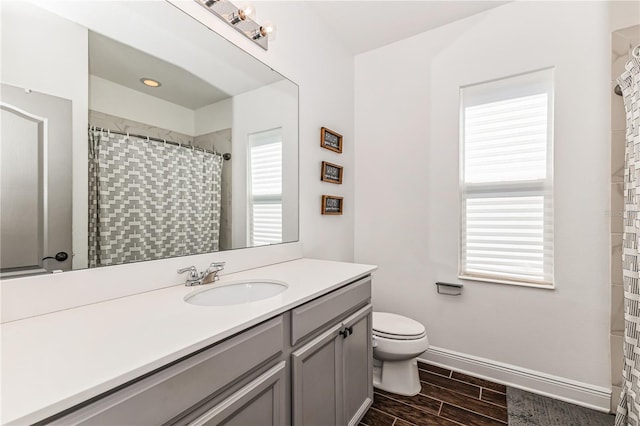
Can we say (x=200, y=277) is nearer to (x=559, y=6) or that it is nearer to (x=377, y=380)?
(x=377, y=380)

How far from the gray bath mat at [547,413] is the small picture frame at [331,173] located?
5.99 feet

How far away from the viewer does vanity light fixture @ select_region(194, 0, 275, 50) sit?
139 centimetres

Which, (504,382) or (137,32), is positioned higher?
(137,32)

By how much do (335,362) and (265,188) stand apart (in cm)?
99

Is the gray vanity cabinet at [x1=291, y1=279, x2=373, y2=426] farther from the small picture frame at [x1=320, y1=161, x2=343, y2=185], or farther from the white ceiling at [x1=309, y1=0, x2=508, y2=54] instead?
the white ceiling at [x1=309, y1=0, x2=508, y2=54]

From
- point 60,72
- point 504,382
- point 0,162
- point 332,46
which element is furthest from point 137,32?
point 504,382

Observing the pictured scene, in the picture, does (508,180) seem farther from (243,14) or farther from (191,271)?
(191,271)

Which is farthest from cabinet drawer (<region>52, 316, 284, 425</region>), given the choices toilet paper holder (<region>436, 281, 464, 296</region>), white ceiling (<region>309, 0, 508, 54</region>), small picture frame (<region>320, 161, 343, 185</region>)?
white ceiling (<region>309, 0, 508, 54</region>)

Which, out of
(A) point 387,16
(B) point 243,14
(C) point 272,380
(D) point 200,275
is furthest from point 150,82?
(A) point 387,16

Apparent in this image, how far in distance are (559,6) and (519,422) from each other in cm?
249

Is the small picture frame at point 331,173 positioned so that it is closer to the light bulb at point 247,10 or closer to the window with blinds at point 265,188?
the window with blinds at point 265,188

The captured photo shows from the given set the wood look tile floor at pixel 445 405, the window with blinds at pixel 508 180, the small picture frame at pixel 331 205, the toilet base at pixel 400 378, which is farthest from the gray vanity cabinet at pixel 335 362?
the window with blinds at pixel 508 180

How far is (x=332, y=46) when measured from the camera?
7.67 feet

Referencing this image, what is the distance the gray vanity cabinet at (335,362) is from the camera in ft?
3.59
